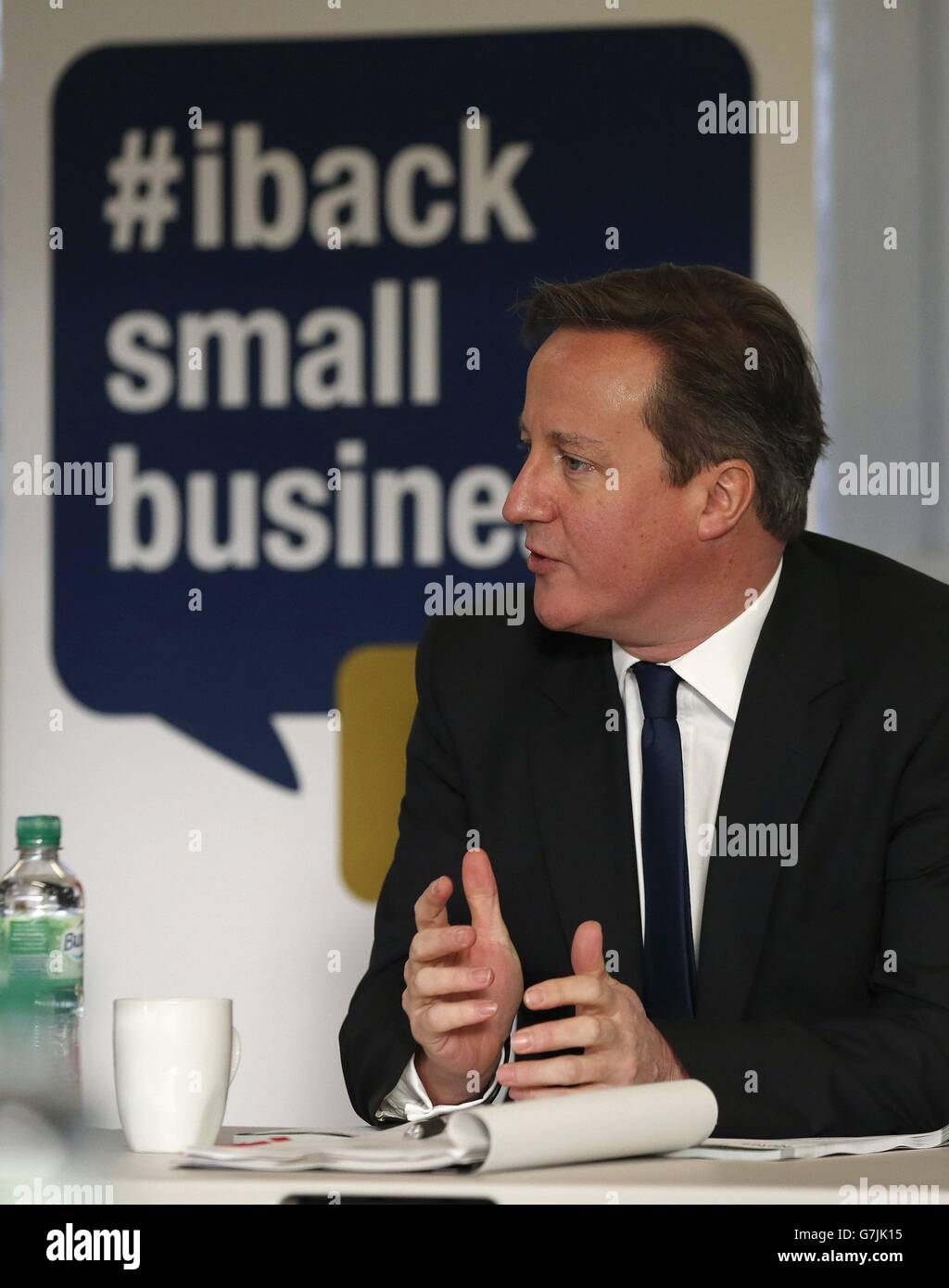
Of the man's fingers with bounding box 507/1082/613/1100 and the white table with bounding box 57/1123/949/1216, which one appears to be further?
the man's fingers with bounding box 507/1082/613/1100

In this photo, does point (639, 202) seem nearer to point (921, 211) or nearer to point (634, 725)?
point (921, 211)

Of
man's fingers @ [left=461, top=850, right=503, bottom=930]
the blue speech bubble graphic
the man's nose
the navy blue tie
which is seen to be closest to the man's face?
the man's nose

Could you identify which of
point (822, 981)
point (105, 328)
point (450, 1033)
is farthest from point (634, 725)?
point (105, 328)

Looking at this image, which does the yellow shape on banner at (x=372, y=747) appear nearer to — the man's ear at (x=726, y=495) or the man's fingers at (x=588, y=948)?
the man's ear at (x=726, y=495)

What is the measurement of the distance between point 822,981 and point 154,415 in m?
1.57

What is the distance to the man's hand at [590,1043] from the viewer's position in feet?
4.12

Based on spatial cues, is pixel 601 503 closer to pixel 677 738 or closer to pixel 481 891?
pixel 677 738

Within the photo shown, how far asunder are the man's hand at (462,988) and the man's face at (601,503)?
467mm

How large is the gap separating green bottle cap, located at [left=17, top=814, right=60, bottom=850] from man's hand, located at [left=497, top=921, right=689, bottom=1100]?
418 mm

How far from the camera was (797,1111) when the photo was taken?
52.7 inches

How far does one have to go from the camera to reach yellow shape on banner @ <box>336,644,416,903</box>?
271 centimetres

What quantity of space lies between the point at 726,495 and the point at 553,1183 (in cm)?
111

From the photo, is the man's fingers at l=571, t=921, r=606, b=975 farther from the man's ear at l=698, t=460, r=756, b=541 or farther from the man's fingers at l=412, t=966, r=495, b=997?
the man's ear at l=698, t=460, r=756, b=541

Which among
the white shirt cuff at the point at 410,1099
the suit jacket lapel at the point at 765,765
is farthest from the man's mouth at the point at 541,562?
the white shirt cuff at the point at 410,1099
